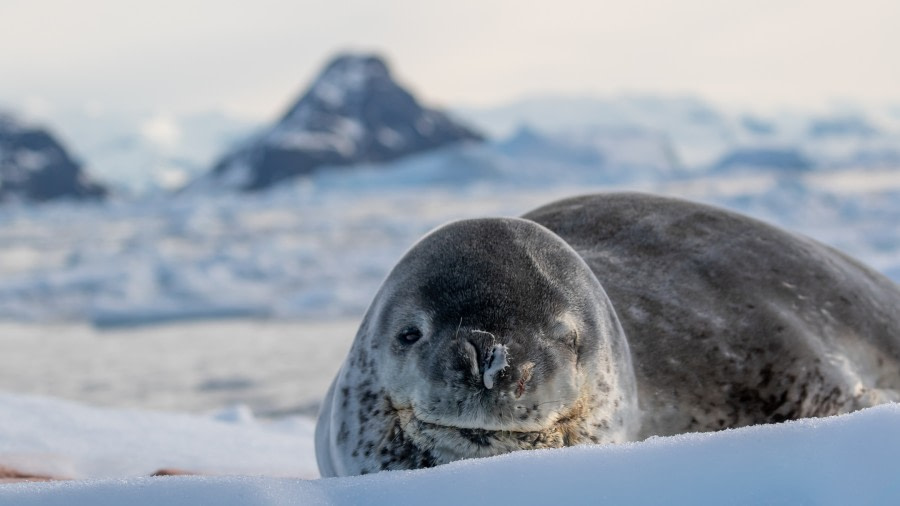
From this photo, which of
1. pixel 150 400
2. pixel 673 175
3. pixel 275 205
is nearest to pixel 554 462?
pixel 150 400

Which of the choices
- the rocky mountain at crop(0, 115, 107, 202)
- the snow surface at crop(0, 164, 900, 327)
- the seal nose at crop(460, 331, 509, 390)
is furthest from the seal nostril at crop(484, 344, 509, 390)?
the rocky mountain at crop(0, 115, 107, 202)

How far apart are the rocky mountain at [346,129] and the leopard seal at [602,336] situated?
56.6 m

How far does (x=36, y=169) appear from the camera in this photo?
63.7 metres

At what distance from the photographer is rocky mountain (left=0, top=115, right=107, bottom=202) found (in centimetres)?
6128

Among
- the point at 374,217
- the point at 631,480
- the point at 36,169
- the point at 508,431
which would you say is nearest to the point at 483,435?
the point at 508,431

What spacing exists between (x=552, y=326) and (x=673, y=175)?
33.8 m

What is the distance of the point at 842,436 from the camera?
121 cm

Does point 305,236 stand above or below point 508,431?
below

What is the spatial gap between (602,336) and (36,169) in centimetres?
6798

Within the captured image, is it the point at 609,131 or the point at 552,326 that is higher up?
the point at 552,326

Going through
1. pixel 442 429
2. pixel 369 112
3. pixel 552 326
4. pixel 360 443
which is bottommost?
pixel 369 112

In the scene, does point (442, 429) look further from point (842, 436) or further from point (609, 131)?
point (609, 131)

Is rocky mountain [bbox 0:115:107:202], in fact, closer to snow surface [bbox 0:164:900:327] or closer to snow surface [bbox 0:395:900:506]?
snow surface [bbox 0:164:900:327]

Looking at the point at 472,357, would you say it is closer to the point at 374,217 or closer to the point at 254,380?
the point at 254,380
